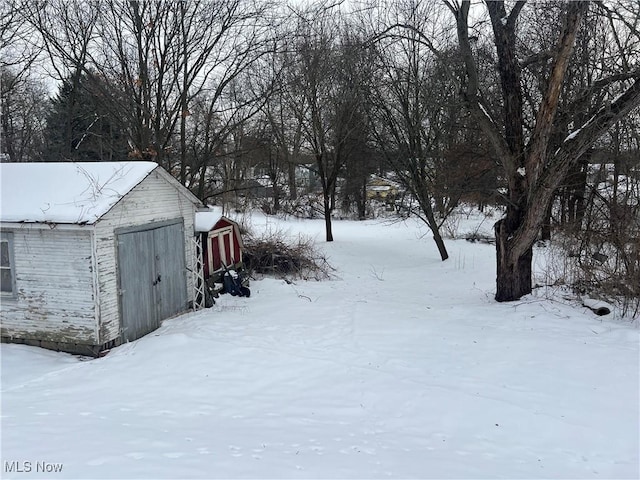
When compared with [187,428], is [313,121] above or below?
above

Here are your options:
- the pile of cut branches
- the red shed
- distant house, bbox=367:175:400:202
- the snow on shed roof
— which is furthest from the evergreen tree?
distant house, bbox=367:175:400:202

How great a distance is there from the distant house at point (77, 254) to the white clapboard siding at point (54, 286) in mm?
16

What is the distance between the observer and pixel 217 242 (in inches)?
471

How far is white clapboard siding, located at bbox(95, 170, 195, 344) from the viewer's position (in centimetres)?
751

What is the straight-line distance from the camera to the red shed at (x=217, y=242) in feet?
36.8

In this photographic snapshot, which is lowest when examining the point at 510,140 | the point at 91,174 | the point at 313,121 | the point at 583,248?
the point at 583,248

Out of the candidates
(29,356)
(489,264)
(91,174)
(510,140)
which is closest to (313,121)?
(489,264)

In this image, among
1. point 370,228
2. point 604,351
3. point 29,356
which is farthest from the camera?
point 370,228

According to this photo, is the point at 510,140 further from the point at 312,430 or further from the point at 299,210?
→ the point at 299,210

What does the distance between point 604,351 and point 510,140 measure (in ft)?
15.2

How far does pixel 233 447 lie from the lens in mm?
4348

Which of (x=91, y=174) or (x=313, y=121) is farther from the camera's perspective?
(x=313, y=121)
